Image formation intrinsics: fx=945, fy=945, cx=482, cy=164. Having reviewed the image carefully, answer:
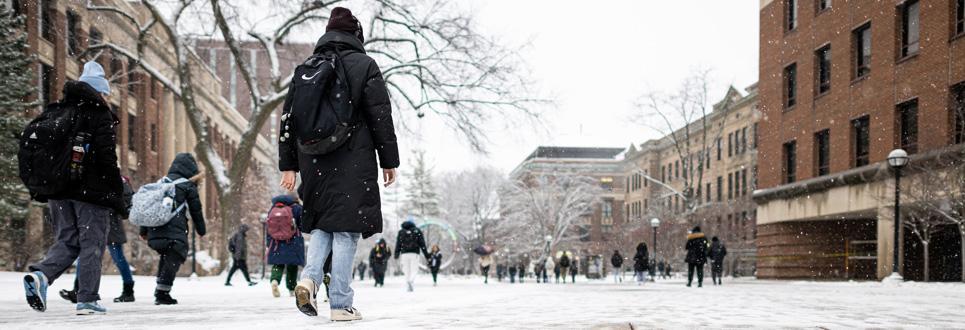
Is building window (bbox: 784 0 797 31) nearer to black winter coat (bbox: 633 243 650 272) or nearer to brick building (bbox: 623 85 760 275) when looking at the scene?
black winter coat (bbox: 633 243 650 272)

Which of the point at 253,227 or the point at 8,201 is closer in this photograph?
the point at 8,201

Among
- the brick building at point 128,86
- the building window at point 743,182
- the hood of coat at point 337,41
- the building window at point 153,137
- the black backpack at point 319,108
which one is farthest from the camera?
the building window at point 743,182

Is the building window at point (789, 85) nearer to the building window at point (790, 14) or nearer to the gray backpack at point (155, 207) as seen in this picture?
the building window at point (790, 14)

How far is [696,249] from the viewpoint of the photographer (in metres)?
24.3

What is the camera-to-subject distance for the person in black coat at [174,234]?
30.6 feet

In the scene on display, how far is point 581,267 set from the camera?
88688 mm

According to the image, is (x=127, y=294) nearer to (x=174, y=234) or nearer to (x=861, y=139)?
(x=174, y=234)

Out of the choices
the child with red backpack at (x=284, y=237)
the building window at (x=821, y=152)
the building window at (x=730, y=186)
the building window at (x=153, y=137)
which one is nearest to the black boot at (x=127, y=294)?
the child with red backpack at (x=284, y=237)

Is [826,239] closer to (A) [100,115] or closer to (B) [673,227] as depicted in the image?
(B) [673,227]

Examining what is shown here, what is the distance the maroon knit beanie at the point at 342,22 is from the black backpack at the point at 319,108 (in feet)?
0.88

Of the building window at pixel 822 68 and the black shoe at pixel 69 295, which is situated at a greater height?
the building window at pixel 822 68

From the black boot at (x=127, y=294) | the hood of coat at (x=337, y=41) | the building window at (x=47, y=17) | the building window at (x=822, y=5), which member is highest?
the building window at (x=822, y=5)

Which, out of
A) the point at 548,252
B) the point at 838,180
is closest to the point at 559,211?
the point at 548,252

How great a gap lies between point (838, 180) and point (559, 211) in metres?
42.2
